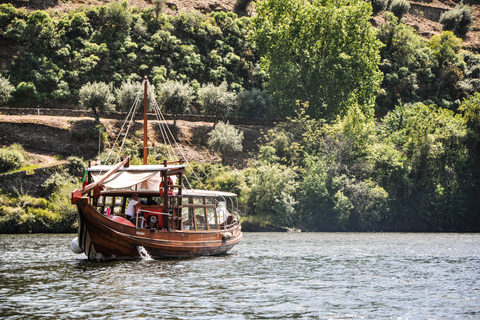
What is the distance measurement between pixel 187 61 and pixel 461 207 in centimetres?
4018

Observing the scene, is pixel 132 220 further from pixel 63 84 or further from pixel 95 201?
pixel 63 84

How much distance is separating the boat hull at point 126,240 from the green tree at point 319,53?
43.0m

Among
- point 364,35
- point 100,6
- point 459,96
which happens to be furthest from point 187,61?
point 459,96

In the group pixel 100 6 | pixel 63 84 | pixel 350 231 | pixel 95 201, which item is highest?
pixel 100 6

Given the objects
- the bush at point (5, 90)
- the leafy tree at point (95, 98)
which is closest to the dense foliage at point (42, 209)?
the leafy tree at point (95, 98)

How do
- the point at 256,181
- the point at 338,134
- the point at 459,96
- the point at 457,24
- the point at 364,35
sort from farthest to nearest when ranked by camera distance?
the point at 457,24
the point at 459,96
the point at 364,35
the point at 338,134
the point at 256,181

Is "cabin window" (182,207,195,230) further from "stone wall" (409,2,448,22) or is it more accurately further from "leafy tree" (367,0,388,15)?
"stone wall" (409,2,448,22)

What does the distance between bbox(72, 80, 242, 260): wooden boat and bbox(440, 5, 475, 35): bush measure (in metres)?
96.7

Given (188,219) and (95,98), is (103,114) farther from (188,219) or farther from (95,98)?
(188,219)

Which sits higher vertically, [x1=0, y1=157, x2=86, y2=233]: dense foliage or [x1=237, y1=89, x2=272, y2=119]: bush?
[x1=237, y1=89, x2=272, y2=119]: bush

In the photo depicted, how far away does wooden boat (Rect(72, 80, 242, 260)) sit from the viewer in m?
26.9

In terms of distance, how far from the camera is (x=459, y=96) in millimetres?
91562

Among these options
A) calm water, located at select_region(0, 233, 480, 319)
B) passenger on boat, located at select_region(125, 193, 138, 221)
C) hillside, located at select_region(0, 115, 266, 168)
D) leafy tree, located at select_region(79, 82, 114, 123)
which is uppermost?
leafy tree, located at select_region(79, 82, 114, 123)

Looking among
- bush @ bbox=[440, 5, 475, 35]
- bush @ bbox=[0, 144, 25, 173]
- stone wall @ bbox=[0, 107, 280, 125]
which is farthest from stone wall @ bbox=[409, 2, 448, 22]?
bush @ bbox=[0, 144, 25, 173]
